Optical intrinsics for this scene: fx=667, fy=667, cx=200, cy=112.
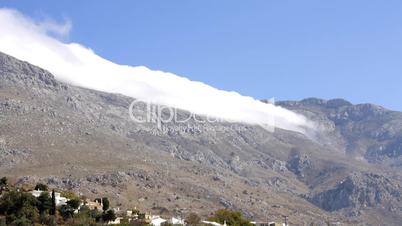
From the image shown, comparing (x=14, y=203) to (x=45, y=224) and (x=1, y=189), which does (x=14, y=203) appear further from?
(x=1, y=189)

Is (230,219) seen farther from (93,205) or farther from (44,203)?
(44,203)

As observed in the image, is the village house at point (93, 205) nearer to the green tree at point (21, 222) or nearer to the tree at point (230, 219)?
the green tree at point (21, 222)

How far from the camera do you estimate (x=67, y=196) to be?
4124 inches

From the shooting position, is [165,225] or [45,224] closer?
[45,224]

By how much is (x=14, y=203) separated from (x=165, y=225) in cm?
2136

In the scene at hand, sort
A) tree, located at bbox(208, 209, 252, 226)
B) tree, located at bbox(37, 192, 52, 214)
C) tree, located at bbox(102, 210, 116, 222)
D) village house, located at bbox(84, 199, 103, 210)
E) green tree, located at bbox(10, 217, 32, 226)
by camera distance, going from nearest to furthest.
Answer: green tree, located at bbox(10, 217, 32, 226) < tree, located at bbox(37, 192, 52, 214) < tree, located at bbox(102, 210, 116, 222) < village house, located at bbox(84, 199, 103, 210) < tree, located at bbox(208, 209, 252, 226)

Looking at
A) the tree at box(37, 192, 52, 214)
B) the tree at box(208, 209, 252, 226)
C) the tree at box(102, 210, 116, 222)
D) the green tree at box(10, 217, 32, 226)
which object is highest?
the tree at box(37, 192, 52, 214)

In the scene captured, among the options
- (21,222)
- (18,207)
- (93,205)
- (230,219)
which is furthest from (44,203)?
(230,219)

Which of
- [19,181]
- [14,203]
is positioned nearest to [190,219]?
[14,203]

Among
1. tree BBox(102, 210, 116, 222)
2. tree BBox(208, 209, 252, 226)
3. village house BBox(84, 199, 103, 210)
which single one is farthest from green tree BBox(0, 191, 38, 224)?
tree BBox(208, 209, 252, 226)

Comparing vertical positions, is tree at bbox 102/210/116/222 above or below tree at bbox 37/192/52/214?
below

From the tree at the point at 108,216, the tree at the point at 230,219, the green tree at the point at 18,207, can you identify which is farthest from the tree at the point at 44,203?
the tree at the point at 230,219

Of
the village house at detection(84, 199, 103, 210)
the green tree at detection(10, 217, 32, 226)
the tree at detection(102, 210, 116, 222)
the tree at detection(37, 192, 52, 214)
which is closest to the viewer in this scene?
the green tree at detection(10, 217, 32, 226)

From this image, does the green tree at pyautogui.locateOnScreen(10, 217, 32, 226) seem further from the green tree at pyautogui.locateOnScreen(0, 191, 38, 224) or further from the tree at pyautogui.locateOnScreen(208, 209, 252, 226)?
the tree at pyautogui.locateOnScreen(208, 209, 252, 226)
